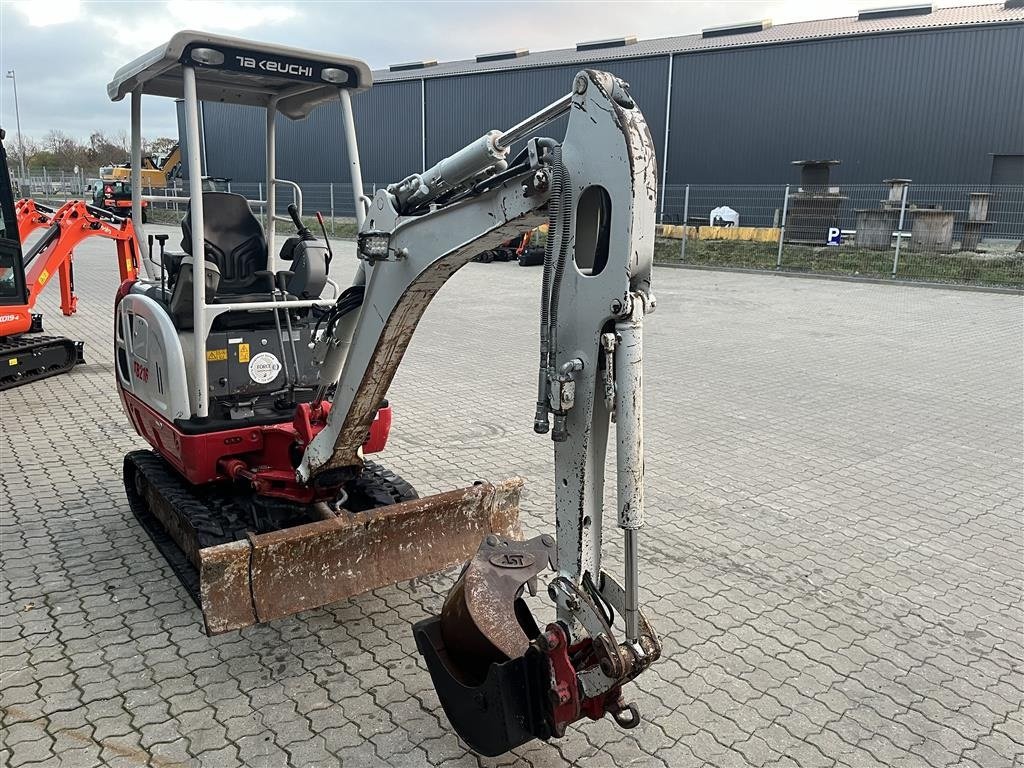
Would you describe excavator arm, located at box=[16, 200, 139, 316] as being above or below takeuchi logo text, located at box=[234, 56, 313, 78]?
below

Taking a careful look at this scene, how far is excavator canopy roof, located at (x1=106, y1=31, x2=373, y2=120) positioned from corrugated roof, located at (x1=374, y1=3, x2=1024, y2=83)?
26.7 m

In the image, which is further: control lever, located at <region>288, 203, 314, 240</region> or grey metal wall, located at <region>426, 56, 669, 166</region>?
grey metal wall, located at <region>426, 56, 669, 166</region>

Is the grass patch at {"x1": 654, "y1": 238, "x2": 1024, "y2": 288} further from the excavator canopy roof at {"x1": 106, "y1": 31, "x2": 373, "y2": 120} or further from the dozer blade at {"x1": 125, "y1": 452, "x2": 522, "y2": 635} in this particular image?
the dozer blade at {"x1": 125, "y1": 452, "x2": 522, "y2": 635}

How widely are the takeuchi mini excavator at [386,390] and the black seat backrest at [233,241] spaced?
1 centimetres

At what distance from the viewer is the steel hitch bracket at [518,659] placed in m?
2.69

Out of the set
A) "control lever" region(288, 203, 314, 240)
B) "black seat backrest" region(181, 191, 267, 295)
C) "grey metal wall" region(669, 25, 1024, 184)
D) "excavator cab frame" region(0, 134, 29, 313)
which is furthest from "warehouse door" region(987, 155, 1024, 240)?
"excavator cab frame" region(0, 134, 29, 313)

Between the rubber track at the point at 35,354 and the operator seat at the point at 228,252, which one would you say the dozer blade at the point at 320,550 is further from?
the rubber track at the point at 35,354

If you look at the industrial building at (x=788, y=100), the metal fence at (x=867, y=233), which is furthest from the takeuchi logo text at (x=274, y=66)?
the industrial building at (x=788, y=100)

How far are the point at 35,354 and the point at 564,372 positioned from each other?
7808 mm

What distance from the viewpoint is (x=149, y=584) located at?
434 centimetres

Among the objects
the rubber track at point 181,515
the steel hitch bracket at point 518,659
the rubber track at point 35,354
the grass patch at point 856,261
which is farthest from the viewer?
the grass patch at point 856,261

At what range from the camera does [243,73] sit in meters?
4.21

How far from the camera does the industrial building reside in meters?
25.1

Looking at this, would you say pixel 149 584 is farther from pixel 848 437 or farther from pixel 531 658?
pixel 848 437
